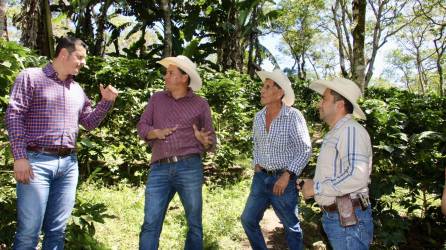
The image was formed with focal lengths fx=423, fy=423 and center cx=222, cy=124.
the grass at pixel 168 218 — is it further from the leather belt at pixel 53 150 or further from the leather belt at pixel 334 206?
the leather belt at pixel 334 206

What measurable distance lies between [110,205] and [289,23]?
3377cm

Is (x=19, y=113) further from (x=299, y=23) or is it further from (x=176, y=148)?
(x=299, y=23)

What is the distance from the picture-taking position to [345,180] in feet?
9.39

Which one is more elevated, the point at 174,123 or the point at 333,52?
the point at 333,52

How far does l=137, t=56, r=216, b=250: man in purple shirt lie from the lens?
3914 millimetres

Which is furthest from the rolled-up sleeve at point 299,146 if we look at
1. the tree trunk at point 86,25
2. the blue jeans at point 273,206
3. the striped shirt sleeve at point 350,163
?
the tree trunk at point 86,25

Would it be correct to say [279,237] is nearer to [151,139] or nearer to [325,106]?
[151,139]

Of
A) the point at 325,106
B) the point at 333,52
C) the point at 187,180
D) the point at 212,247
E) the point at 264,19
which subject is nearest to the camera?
the point at 325,106

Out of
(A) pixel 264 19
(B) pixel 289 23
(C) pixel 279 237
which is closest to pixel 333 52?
(B) pixel 289 23

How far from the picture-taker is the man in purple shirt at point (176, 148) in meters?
3.91

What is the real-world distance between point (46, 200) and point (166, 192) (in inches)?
42.0

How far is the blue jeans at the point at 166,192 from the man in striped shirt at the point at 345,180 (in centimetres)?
123

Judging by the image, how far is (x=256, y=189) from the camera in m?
4.20

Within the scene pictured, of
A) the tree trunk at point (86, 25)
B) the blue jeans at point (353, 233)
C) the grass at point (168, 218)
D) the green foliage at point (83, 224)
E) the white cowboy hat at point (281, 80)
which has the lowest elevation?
the grass at point (168, 218)
